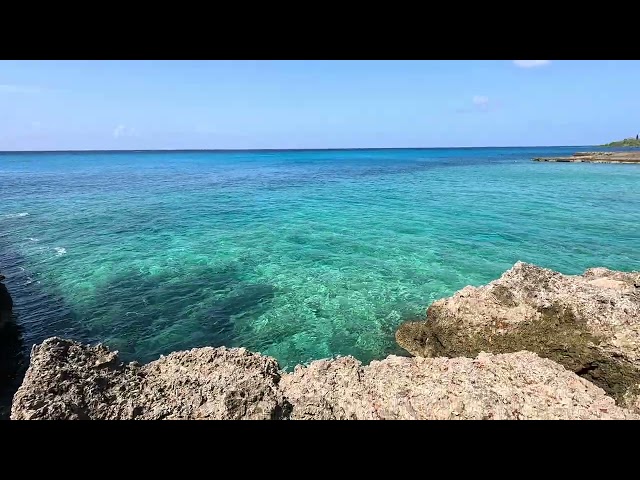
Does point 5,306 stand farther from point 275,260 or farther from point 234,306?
point 275,260

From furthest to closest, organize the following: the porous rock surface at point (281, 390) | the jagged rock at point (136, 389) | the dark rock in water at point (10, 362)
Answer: the dark rock in water at point (10, 362), the porous rock surface at point (281, 390), the jagged rock at point (136, 389)

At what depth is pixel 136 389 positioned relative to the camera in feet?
21.7

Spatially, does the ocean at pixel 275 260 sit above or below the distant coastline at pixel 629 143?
below

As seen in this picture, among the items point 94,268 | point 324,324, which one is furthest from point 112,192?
point 324,324

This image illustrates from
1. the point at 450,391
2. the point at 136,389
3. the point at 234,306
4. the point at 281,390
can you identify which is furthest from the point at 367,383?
the point at 234,306

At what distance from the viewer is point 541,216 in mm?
31906

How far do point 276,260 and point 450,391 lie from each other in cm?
1627

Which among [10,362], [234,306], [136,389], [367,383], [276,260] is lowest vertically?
[10,362]

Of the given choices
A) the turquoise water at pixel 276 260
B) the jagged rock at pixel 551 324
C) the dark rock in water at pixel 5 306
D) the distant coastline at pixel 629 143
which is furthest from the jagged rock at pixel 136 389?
the distant coastline at pixel 629 143

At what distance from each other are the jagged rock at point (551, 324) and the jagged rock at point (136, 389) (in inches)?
289

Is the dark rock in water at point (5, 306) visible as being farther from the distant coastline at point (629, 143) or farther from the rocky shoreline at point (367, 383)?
the distant coastline at point (629, 143)

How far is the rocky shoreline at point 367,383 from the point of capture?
20.2 ft
